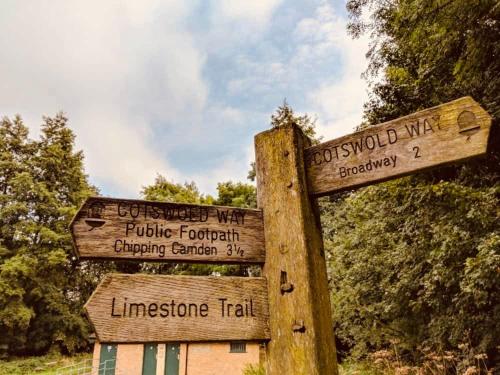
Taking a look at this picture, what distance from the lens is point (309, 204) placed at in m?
1.77

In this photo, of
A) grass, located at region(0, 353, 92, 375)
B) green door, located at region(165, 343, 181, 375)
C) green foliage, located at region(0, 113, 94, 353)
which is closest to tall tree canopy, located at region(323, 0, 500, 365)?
green door, located at region(165, 343, 181, 375)

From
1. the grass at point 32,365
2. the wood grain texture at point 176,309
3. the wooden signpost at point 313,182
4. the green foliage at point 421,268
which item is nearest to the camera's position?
the wood grain texture at point 176,309

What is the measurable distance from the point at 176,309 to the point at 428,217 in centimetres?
648

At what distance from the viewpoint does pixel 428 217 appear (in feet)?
22.1

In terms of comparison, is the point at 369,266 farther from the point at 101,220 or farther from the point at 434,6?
the point at 101,220

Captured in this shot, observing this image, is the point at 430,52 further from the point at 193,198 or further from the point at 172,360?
the point at 193,198

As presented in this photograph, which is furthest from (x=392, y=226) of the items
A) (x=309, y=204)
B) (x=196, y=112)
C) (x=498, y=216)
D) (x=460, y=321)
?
(x=196, y=112)

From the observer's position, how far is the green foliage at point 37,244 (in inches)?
862

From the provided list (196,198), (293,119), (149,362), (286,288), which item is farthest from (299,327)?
(196,198)

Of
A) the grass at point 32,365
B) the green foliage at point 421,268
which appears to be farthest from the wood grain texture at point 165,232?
the grass at point 32,365

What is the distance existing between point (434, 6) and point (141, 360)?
1588 cm

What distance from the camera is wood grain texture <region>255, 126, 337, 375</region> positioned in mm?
1479

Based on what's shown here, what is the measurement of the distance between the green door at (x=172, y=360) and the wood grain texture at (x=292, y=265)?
15.4m

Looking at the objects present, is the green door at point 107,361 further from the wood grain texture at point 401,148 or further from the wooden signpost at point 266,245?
the wood grain texture at point 401,148
